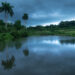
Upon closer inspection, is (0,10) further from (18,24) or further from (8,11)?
(18,24)

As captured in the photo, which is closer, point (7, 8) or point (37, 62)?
point (37, 62)

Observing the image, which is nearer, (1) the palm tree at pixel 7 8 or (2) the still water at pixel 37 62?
(2) the still water at pixel 37 62

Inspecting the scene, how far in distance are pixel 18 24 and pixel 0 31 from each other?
16634mm

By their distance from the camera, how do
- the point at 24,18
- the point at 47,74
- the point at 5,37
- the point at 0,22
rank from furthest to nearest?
the point at 24,18 < the point at 0,22 < the point at 5,37 < the point at 47,74

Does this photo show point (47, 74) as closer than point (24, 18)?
Yes

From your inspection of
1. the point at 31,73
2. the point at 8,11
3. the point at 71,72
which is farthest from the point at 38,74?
the point at 8,11

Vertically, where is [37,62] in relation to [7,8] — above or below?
below

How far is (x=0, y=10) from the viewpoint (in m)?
33.9

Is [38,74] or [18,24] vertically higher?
[18,24]

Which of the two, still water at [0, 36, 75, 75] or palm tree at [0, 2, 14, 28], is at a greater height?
palm tree at [0, 2, 14, 28]

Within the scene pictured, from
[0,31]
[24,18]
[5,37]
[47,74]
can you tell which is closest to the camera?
[47,74]

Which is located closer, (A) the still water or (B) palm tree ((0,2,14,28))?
(A) the still water

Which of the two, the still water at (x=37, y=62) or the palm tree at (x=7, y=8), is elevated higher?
the palm tree at (x=7, y=8)

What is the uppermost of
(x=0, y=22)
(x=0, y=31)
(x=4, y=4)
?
(x=4, y=4)
